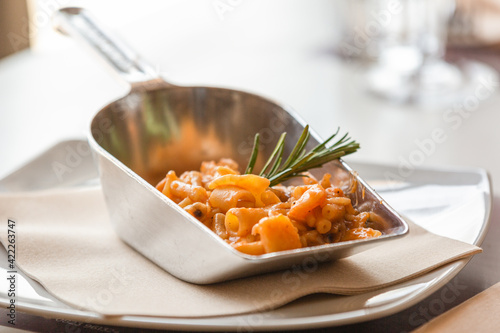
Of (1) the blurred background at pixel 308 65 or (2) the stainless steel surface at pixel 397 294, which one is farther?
(1) the blurred background at pixel 308 65

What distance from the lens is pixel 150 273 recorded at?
3.03ft

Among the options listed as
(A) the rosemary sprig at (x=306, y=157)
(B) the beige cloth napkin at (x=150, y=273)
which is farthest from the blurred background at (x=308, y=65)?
(A) the rosemary sprig at (x=306, y=157)

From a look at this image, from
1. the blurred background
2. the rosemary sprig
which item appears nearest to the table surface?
the blurred background

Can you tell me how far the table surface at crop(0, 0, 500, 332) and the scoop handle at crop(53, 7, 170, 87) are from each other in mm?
44

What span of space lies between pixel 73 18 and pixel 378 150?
88cm

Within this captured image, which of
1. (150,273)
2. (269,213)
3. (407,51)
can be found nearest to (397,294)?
(269,213)

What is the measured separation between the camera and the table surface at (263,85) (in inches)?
67.1

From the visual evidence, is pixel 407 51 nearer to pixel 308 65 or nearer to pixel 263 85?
pixel 308 65

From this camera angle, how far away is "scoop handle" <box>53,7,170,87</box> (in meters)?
1.26

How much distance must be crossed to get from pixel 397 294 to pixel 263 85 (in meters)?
1.52

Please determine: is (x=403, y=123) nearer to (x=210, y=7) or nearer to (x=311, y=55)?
(x=311, y=55)

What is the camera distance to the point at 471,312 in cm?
87

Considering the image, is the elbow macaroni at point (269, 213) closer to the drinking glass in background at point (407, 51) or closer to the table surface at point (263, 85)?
the table surface at point (263, 85)

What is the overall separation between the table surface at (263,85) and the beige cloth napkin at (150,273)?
7cm
